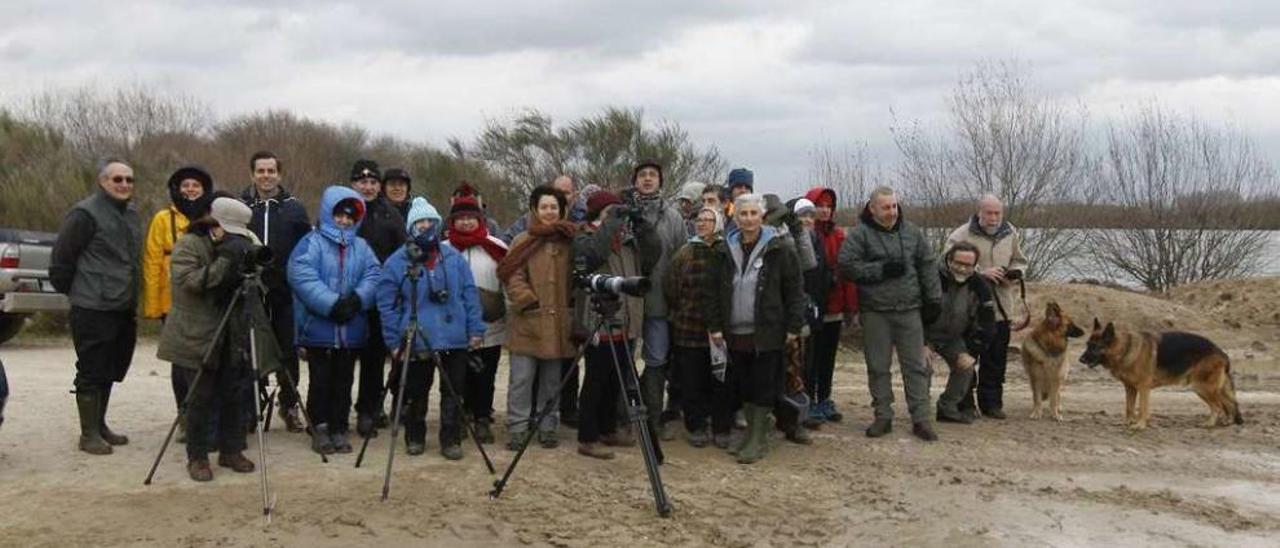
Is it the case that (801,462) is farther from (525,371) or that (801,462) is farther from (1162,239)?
(1162,239)

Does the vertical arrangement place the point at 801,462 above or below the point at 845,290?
below

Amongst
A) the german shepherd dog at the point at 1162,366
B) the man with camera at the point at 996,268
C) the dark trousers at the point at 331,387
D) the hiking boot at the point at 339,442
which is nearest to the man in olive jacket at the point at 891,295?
the man with camera at the point at 996,268

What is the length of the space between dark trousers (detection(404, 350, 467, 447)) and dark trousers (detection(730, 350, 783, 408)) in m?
1.82

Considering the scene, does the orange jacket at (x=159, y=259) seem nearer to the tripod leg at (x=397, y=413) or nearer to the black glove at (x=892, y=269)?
the tripod leg at (x=397, y=413)

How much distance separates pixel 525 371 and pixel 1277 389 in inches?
320

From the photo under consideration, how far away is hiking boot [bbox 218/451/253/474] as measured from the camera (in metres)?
6.38

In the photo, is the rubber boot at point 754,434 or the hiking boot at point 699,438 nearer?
the rubber boot at point 754,434

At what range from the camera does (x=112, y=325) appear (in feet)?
21.9

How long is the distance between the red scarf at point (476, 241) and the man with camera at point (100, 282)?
6.37 ft

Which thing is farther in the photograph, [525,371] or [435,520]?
[525,371]

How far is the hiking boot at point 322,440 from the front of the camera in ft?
22.6

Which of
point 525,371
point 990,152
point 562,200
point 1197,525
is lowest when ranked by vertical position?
point 1197,525

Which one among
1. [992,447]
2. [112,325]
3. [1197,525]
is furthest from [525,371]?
[1197,525]

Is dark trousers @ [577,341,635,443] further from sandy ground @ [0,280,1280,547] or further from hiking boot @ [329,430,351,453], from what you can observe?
hiking boot @ [329,430,351,453]
